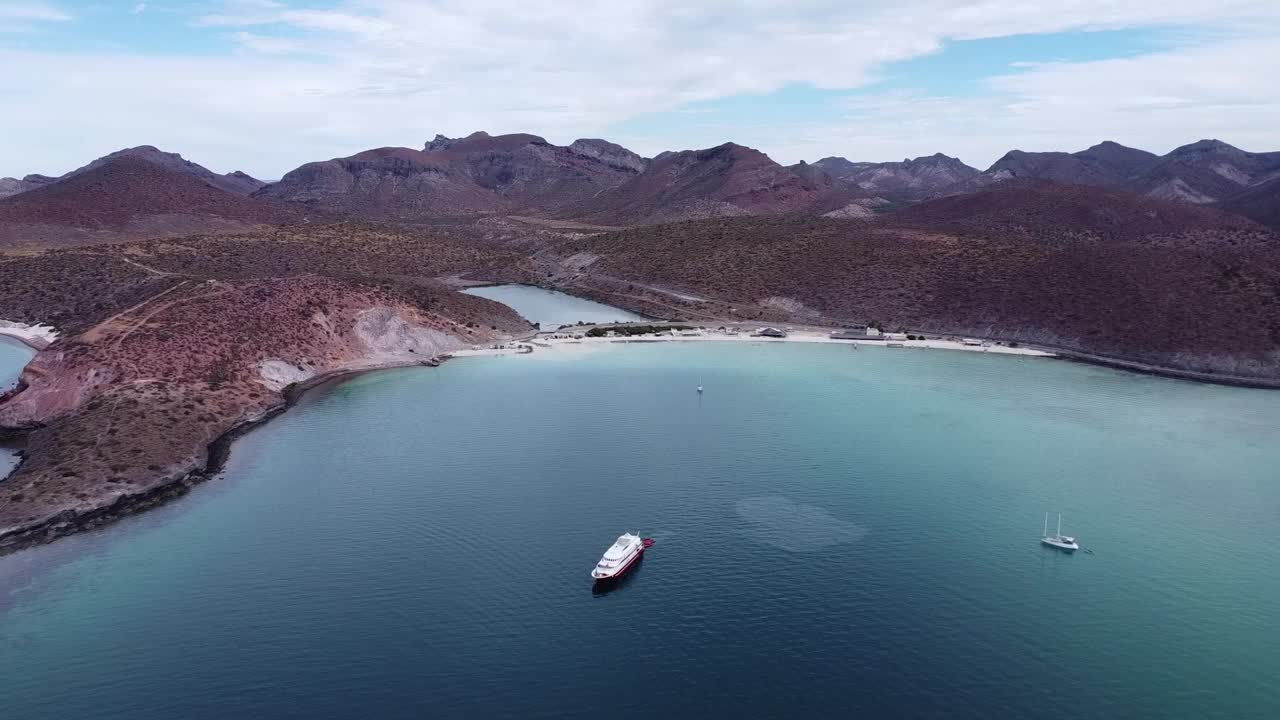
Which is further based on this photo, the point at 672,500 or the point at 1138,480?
the point at 1138,480

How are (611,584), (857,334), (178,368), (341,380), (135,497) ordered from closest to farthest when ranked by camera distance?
(611,584) → (135,497) → (178,368) → (341,380) → (857,334)

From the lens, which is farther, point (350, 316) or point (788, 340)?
point (788, 340)

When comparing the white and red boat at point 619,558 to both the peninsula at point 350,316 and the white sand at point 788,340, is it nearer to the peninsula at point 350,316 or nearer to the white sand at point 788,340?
the peninsula at point 350,316

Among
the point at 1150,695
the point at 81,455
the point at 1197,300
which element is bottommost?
the point at 1150,695

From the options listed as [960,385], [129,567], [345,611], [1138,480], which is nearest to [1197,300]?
A: [960,385]

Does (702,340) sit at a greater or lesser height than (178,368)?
lesser

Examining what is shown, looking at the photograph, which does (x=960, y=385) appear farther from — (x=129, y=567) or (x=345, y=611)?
(x=129, y=567)

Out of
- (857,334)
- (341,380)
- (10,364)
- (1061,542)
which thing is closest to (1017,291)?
(857,334)

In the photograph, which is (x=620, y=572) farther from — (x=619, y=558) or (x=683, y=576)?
(x=683, y=576)
